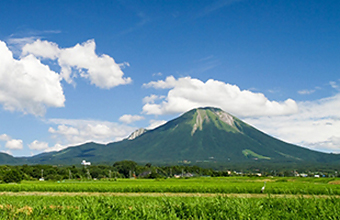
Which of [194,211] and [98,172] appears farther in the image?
[98,172]

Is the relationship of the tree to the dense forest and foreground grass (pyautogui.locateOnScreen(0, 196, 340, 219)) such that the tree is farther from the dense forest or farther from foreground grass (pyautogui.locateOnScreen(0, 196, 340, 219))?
foreground grass (pyautogui.locateOnScreen(0, 196, 340, 219))

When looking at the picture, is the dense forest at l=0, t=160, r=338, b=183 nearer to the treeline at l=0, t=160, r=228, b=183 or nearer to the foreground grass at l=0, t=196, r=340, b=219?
the treeline at l=0, t=160, r=228, b=183

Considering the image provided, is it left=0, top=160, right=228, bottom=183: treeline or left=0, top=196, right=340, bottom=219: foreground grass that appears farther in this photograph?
left=0, top=160, right=228, bottom=183: treeline

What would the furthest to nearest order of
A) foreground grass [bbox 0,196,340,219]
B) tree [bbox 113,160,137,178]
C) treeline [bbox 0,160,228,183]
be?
1. tree [bbox 113,160,137,178]
2. treeline [bbox 0,160,228,183]
3. foreground grass [bbox 0,196,340,219]

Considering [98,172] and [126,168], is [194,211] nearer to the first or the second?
[98,172]

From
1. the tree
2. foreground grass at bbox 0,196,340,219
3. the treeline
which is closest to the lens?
foreground grass at bbox 0,196,340,219

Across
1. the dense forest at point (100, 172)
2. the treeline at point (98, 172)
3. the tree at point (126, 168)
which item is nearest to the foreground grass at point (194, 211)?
the dense forest at point (100, 172)

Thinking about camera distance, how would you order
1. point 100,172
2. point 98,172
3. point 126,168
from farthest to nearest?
point 126,168, point 100,172, point 98,172

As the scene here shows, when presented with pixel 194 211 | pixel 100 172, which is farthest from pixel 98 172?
pixel 194 211

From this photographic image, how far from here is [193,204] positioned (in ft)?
26.4

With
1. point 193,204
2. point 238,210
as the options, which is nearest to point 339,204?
point 238,210

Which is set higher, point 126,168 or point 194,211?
point 194,211

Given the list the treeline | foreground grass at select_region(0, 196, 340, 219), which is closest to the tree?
the treeline

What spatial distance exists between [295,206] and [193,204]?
2.54m
